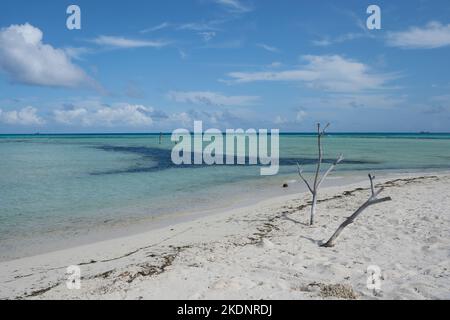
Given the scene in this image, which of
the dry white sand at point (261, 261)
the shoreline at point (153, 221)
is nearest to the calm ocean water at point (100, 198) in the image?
the shoreline at point (153, 221)

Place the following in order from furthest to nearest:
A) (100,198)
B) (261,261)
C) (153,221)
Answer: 1. (100,198)
2. (153,221)
3. (261,261)

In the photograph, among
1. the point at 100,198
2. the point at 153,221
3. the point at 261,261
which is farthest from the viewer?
the point at 100,198

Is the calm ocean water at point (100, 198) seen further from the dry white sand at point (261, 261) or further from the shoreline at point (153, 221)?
the dry white sand at point (261, 261)

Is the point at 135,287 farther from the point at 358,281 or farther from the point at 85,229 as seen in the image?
the point at 85,229

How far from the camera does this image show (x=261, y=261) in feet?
26.0

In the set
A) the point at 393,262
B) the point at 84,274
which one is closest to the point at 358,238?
the point at 393,262

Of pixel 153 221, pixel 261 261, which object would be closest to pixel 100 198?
pixel 153 221

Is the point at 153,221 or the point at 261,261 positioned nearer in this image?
the point at 261,261

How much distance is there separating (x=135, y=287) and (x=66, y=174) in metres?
22.1

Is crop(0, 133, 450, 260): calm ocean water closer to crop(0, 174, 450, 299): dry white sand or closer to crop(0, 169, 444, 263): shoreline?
crop(0, 169, 444, 263): shoreline

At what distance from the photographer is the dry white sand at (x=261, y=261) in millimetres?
6355

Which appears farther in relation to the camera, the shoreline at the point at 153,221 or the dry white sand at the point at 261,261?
the shoreline at the point at 153,221

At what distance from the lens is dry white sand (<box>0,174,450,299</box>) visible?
6.36 metres

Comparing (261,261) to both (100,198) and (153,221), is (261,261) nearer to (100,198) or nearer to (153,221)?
(153,221)
